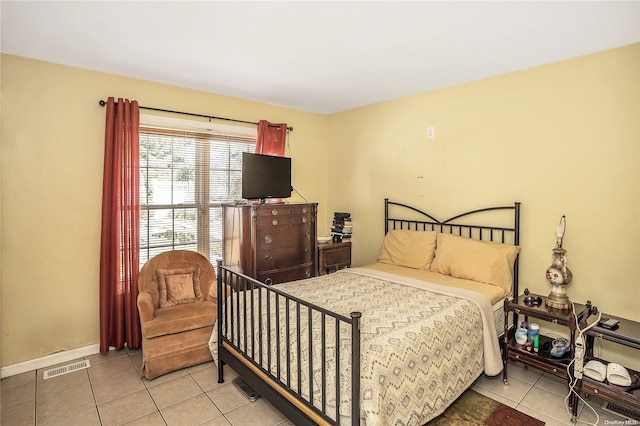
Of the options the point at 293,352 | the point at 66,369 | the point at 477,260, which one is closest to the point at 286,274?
the point at 293,352

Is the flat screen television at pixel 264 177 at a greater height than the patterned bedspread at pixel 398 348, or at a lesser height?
greater

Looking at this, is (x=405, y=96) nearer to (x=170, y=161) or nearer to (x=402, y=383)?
(x=170, y=161)

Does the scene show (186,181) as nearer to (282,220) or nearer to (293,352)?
(282,220)

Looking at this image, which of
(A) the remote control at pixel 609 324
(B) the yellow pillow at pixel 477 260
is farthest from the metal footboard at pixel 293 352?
(A) the remote control at pixel 609 324

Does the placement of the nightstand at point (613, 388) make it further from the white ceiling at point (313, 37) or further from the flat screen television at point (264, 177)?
the flat screen television at point (264, 177)

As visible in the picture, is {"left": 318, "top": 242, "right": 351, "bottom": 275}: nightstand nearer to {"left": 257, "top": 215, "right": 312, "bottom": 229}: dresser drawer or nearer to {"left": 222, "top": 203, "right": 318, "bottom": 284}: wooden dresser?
{"left": 222, "top": 203, "right": 318, "bottom": 284}: wooden dresser

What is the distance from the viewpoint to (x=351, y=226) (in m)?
4.47

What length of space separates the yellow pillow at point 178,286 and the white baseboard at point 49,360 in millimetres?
799

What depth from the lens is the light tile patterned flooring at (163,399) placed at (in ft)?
7.34

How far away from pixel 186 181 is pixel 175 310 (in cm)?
135

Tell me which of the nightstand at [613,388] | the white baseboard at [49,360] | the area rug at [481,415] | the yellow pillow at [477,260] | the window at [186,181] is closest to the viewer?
the nightstand at [613,388]

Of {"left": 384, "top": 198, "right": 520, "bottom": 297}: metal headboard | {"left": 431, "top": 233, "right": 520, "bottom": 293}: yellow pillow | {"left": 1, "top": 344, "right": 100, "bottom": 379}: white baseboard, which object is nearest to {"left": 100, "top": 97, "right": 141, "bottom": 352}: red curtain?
{"left": 1, "top": 344, "right": 100, "bottom": 379}: white baseboard

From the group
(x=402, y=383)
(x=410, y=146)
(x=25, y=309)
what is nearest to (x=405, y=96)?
(x=410, y=146)

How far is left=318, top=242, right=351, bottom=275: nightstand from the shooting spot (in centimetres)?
404
